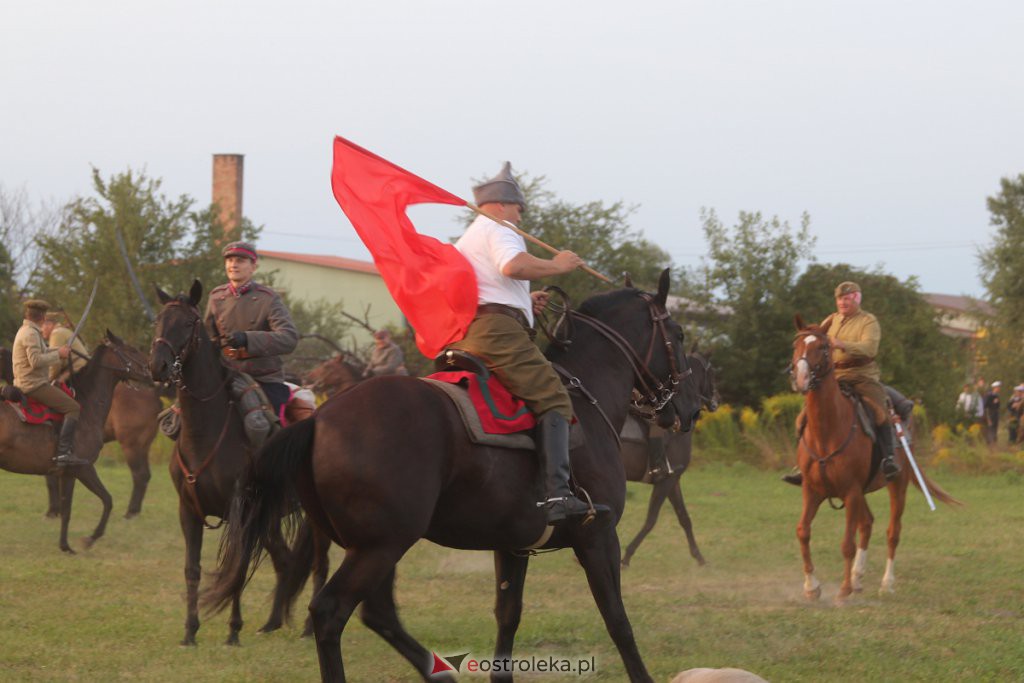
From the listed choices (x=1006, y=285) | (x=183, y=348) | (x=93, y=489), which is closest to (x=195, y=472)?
(x=183, y=348)

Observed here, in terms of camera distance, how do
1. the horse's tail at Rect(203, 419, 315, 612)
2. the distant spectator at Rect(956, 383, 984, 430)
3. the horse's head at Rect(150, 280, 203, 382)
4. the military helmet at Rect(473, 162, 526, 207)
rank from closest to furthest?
the horse's tail at Rect(203, 419, 315, 612), the military helmet at Rect(473, 162, 526, 207), the horse's head at Rect(150, 280, 203, 382), the distant spectator at Rect(956, 383, 984, 430)

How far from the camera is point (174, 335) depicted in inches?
351

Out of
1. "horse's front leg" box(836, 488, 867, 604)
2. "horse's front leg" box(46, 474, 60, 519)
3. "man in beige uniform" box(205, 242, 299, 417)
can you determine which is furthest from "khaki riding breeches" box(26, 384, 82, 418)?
"horse's front leg" box(836, 488, 867, 604)

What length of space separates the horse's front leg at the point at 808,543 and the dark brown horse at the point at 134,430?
8739 mm

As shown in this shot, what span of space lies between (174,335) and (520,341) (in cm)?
318

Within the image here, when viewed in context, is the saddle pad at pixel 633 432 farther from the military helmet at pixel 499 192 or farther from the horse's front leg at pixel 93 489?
the horse's front leg at pixel 93 489

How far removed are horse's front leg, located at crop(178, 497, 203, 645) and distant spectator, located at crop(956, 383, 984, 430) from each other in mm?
20703

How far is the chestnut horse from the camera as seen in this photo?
1153 cm

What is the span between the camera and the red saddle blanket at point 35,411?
44.0 feet

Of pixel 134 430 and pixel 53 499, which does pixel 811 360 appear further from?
pixel 53 499

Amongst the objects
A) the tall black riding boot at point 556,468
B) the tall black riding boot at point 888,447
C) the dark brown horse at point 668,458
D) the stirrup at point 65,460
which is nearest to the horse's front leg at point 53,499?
the stirrup at point 65,460

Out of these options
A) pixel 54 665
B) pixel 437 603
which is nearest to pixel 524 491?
pixel 54 665

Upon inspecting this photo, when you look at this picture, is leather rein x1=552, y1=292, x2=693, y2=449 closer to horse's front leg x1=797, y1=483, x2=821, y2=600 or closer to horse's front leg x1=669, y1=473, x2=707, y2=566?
horse's front leg x1=797, y1=483, x2=821, y2=600

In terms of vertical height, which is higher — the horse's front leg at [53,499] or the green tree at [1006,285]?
the green tree at [1006,285]
